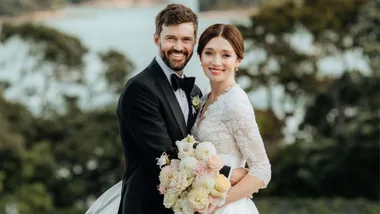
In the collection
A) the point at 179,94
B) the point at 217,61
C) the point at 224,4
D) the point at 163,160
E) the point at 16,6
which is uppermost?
the point at 16,6

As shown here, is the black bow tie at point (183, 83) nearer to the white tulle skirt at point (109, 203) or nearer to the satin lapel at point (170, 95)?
the satin lapel at point (170, 95)

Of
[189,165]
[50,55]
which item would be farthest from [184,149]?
[50,55]

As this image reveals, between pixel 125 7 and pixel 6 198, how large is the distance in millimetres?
7583

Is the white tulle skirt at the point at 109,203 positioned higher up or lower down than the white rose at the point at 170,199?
lower down

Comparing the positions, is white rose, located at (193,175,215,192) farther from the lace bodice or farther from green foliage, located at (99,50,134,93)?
green foliage, located at (99,50,134,93)

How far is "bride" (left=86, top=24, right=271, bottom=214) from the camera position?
2715 millimetres

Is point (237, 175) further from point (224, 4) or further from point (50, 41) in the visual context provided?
point (224, 4)

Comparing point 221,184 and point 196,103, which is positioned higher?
point 196,103

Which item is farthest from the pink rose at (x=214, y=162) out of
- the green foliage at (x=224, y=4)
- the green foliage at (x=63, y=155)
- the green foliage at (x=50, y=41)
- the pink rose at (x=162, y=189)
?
the green foliage at (x=224, y=4)

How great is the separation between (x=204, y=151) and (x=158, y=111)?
10.9 inches

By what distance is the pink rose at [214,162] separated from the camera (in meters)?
2.60

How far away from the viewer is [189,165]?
260 centimetres

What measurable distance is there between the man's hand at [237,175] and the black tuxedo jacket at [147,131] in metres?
0.06

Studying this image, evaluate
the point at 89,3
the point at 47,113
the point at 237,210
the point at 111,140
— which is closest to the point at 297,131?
the point at 111,140
